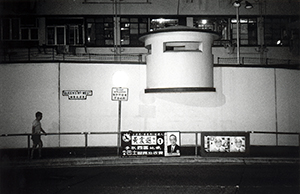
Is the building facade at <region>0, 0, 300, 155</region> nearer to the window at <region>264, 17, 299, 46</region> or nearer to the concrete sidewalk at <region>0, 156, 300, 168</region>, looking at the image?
the concrete sidewalk at <region>0, 156, 300, 168</region>

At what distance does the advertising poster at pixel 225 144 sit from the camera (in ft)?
47.8

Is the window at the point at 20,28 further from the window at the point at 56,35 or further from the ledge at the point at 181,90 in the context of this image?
the ledge at the point at 181,90

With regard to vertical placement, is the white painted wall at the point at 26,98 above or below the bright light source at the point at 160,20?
below

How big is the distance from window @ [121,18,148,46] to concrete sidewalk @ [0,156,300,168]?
1497 cm

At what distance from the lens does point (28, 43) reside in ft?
87.6

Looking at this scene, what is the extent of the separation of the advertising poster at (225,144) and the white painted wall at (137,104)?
485 centimetres

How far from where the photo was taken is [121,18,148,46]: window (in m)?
27.4

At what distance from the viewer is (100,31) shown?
27359mm

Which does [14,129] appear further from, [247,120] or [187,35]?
[247,120]

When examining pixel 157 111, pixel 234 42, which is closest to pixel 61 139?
pixel 157 111

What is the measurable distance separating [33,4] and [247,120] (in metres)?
19.2

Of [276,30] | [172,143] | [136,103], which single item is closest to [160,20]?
[276,30]

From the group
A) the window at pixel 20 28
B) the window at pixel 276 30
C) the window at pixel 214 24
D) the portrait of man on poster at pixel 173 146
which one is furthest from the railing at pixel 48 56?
the window at pixel 276 30

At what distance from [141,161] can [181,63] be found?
22.2 feet
